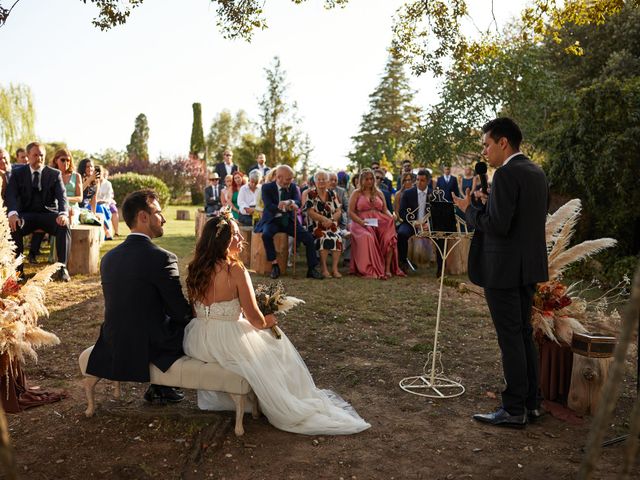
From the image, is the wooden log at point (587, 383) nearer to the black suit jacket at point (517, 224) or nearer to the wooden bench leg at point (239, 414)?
the black suit jacket at point (517, 224)

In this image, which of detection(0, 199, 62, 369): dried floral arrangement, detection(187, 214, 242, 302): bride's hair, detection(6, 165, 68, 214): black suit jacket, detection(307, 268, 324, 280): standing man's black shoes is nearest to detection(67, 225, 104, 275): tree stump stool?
detection(6, 165, 68, 214): black suit jacket

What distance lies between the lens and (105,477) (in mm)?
3627

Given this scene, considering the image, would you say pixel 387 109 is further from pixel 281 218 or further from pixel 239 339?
pixel 239 339

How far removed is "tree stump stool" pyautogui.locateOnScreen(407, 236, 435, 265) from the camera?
12109mm

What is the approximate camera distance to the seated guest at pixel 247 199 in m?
12.6

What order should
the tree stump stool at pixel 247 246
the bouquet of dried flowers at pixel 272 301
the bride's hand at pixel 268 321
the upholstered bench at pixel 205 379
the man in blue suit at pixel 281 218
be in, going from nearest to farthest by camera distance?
the upholstered bench at pixel 205 379, the bride's hand at pixel 268 321, the bouquet of dried flowers at pixel 272 301, the man in blue suit at pixel 281 218, the tree stump stool at pixel 247 246

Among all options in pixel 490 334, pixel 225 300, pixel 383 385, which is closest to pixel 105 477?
pixel 225 300

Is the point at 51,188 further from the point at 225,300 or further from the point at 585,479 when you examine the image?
the point at 585,479

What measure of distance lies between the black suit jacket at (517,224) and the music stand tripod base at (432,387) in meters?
1.27

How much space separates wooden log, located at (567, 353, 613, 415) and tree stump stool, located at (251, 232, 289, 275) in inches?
255

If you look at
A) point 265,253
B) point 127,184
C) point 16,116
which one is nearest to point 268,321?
point 265,253

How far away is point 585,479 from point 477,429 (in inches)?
127

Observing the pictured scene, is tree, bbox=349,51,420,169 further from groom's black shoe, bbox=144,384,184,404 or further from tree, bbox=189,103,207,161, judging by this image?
groom's black shoe, bbox=144,384,184,404

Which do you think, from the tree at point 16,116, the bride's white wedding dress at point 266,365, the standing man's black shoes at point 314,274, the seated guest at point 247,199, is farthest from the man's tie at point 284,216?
the tree at point 16,116
